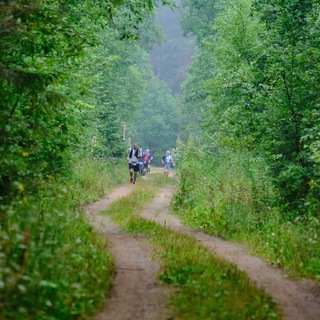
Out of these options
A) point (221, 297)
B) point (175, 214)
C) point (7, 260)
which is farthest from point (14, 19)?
point (175, 214)

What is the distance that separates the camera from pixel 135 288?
20.2 ft

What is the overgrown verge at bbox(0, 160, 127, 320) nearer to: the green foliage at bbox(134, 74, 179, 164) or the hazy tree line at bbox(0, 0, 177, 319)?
the hazy tree line at bbox(0, 0, 177, 319)

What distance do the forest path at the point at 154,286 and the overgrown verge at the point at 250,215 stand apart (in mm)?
483

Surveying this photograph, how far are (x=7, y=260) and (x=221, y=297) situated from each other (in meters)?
2.69

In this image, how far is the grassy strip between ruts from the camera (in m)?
5.13

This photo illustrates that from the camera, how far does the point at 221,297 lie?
544cm

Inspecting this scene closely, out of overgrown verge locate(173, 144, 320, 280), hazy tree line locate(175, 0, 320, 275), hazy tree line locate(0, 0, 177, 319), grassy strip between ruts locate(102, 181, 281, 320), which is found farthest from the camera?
hazy tree line locate(175, 0, 320, 275)

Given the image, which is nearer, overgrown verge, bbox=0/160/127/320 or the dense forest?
overgrown verge, bbox=0/160/127/320

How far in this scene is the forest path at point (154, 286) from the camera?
17.6 feet

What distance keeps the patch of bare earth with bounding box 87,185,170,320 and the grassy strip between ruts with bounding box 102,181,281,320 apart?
7.7 inches

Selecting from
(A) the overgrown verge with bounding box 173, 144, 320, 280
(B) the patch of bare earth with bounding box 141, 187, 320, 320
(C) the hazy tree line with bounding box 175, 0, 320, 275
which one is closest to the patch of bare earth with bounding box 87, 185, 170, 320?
(B) the patch of bare earth with bounding box 141, 187, 320, 320

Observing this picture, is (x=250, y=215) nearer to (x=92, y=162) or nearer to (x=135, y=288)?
(x=135, y=288)

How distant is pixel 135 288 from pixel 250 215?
20.6ft

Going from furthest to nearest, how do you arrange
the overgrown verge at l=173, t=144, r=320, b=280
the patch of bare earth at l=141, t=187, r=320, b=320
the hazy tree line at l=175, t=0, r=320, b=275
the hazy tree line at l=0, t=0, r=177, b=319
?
the hazy tree line at l=175, t=0, r=320, b=275
the overgrown verge at l=173, t=144, r=320, b=280
the patch of bare earth at l=141, t=187, r=320, b=320
the hazy tree line at l=0, t=0, r=177, b=319
